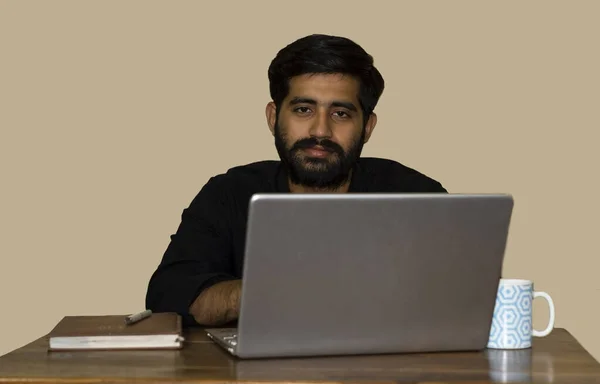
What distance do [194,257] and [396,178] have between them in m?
0.81

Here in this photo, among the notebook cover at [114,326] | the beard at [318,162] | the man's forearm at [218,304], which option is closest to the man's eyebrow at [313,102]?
the beard at [318,162]

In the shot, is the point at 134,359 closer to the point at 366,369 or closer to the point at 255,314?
the point at 255,314

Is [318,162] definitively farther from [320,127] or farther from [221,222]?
[221,222]

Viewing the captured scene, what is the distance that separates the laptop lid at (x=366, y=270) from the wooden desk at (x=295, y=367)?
0.06 metres

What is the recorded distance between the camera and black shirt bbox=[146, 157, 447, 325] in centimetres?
282

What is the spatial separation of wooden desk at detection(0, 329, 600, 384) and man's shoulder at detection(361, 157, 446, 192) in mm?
1231

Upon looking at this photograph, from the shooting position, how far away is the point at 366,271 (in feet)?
6.64

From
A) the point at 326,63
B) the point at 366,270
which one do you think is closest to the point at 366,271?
the point at 366,270

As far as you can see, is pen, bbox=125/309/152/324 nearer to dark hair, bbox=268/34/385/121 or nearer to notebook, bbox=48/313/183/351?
notebook, bbox=48/313/183/351

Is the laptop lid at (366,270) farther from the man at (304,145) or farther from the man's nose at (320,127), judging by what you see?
the man's nose at (320,127)

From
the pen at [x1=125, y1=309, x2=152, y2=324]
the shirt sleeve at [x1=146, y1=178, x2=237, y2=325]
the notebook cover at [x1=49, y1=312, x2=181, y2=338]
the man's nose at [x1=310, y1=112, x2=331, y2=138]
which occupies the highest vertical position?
the man's nose at [x1=310, y1=112, x2=331, y2=138]

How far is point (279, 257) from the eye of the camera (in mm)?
1971

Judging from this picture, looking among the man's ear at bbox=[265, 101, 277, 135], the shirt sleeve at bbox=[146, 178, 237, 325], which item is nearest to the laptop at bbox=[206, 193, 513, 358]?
the shirt sleeve at bbox=[146, 178, 237, 325]

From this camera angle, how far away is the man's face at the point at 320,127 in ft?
10.6
